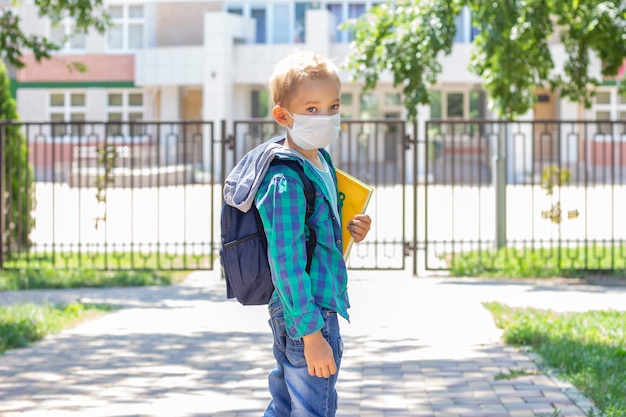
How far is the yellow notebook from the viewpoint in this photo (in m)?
4.16

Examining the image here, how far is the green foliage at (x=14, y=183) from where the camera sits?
585 inches

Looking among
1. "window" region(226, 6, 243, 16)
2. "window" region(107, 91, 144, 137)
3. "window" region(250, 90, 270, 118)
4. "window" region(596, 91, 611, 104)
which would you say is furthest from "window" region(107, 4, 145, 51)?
"window" region(596, 91, 611, 104)

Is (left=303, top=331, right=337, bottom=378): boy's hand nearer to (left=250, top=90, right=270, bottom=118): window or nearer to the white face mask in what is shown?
the white face mask

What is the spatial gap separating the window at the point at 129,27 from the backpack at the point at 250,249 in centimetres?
4443

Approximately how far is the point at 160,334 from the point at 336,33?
3671 cm

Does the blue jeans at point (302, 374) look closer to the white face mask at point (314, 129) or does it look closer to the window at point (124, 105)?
the white face mask at point (314, 129)

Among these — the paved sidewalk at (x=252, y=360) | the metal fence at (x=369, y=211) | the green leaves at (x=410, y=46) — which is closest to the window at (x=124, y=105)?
the metal fence at (x=369, y=211)

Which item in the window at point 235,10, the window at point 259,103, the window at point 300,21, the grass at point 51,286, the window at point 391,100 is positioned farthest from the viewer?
the window at point 235,10

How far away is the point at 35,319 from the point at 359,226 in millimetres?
6221

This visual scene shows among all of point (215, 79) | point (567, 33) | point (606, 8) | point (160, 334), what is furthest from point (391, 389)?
point (215, 79)

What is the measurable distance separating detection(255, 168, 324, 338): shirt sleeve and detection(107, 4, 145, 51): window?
146ft

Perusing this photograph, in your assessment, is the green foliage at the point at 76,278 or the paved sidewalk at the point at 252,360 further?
the green foliage at the point at 76,278

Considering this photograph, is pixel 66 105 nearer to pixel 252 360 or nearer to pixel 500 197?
pixel 500 197

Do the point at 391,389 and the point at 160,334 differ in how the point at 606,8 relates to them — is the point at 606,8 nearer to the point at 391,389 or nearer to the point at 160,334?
the point at 160,334
